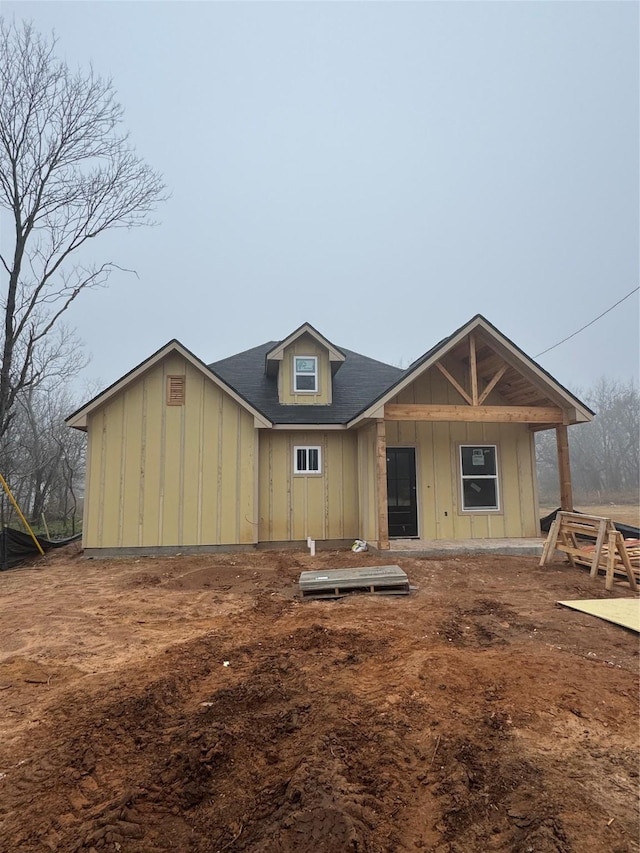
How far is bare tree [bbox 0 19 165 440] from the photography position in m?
11.6

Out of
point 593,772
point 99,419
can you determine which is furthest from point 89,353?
point 593,772

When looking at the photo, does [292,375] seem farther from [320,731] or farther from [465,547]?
[320,731]

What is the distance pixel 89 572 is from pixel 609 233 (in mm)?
101870

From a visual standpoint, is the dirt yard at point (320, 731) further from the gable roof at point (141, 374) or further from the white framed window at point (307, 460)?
the white framed window at point (307, 460)

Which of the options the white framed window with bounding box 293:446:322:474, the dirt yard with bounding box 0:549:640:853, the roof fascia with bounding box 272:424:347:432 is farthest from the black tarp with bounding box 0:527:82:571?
the white framed window with bounding box 293:446:322:474

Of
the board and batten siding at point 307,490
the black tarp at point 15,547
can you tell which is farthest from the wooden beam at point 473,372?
the black tarp at point 15,547

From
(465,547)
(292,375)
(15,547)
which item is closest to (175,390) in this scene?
(292,375)

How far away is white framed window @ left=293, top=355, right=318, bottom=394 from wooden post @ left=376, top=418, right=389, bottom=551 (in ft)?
11.3

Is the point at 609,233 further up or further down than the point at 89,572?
further up

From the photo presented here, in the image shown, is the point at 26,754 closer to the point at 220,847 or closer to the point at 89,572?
the point at 220,847

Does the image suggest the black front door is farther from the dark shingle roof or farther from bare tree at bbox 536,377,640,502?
bare tree at bbox 536,377,640,502

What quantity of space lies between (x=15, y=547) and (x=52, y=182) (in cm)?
1012

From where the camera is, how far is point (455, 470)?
10.8 metres

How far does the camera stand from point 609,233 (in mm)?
80938
